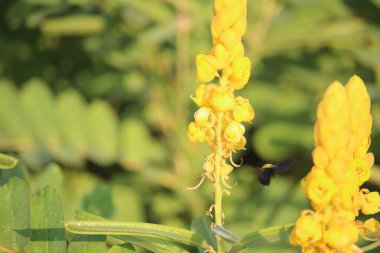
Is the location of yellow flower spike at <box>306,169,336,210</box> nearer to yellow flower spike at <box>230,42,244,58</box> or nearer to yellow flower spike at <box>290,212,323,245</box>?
yellow flower spike at <box>290,212,323,245</box>

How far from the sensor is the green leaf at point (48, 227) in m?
1.05

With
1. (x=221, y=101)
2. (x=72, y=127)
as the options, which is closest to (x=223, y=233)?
(x=221, y=101)

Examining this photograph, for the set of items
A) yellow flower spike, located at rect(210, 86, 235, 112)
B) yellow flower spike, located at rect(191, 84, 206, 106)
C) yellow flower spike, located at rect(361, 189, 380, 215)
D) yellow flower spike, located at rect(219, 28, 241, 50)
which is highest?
yellow flower spike, located at rect(219, 28, 241, 50)

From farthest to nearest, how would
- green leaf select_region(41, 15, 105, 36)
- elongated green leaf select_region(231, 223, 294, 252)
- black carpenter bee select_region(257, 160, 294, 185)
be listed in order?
green leaf select_region(41, 15, 105, 36) < black carpenter bee select_region(257, 160, 294, 185) < elongated green leaf select_region(231, 223, 294, 252)

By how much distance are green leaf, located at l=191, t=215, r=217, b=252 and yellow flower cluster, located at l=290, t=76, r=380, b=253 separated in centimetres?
23

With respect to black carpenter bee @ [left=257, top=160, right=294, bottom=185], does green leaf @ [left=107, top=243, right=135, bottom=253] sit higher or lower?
lower

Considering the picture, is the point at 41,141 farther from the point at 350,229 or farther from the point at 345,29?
the point at 350,229

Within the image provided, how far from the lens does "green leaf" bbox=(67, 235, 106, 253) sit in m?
1.04

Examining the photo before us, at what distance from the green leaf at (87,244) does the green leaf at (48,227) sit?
0.01 meters

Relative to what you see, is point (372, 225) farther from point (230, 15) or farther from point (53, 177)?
point (53, 177)

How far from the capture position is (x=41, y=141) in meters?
2.25

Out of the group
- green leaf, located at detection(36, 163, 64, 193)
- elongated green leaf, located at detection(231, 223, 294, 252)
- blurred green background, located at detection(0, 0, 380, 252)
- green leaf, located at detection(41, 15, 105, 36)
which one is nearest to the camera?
elongated green leaf, located at detection(231, 223, 294, 252)

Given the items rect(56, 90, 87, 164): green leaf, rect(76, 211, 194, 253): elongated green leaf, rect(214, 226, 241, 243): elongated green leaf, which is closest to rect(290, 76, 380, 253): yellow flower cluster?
rect(214, 226, 241, 243): elongated green leaf

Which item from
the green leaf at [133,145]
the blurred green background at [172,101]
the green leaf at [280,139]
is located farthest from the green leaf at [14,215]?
the green leaf at [280,139]
